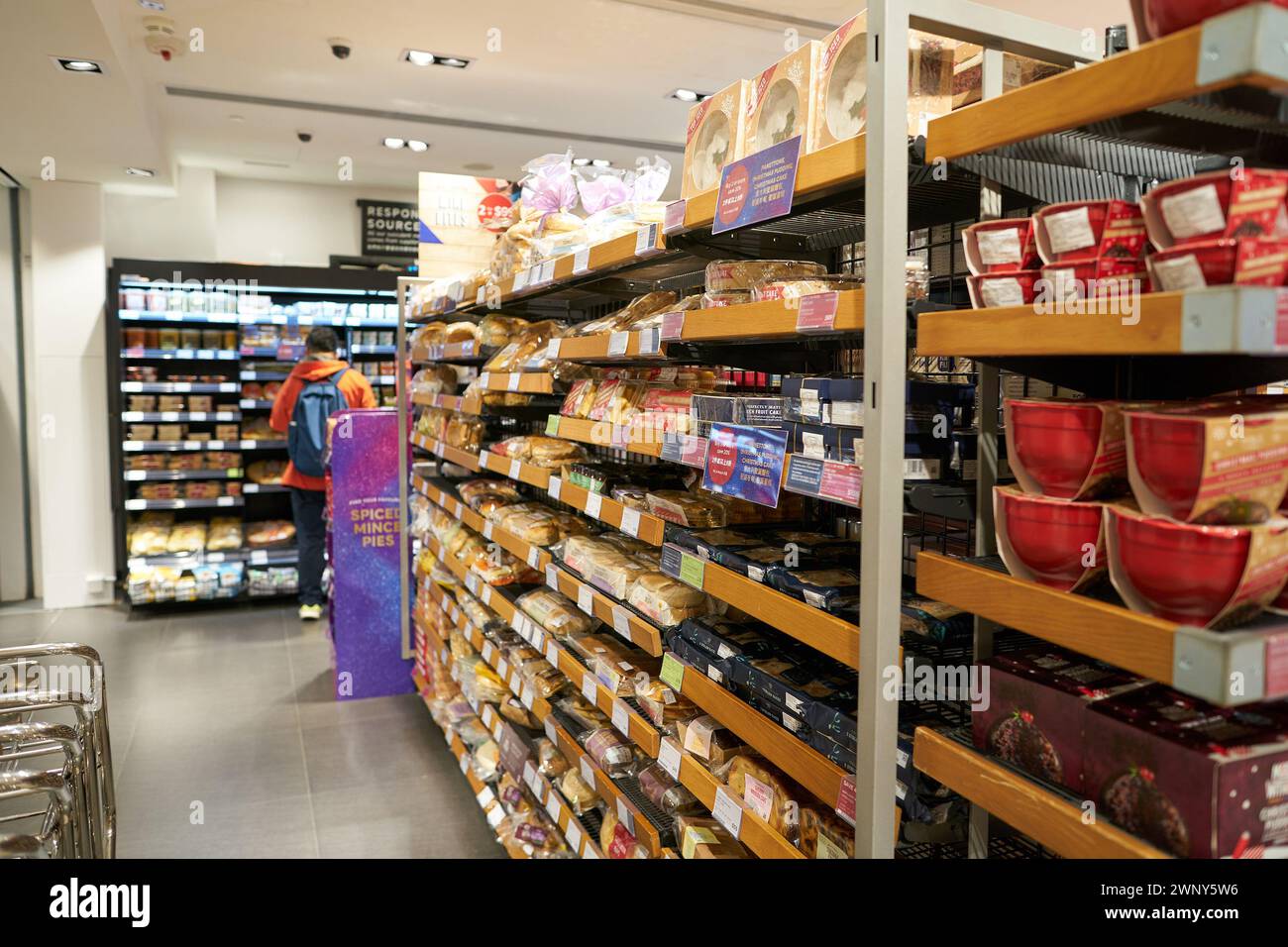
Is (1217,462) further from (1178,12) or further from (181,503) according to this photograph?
(181,503)

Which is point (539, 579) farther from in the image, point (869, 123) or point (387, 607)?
point (869, 123)

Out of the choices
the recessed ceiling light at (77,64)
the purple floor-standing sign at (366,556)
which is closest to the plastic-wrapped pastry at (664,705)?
the purple floor-standing sign at (366,556)

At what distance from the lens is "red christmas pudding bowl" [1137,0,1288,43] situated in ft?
2.96

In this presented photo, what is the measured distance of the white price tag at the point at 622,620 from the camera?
2252mm

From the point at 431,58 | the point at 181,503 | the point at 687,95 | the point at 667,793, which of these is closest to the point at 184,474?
the point at 181,503

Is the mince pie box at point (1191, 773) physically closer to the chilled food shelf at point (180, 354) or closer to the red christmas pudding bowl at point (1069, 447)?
the red christmas pudding bowl at point (1069, 447)

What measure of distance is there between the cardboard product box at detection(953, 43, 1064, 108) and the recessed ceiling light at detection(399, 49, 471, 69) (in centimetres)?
439

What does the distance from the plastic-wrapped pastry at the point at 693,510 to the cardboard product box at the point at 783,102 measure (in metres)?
0.76

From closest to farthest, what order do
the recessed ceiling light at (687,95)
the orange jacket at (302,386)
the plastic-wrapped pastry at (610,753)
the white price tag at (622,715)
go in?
the white price tag at (622,715) < the plastic-wrapped pastry at (610,753) < the recessed ceiling light at (687,95) < the orange jacket at (302,386)

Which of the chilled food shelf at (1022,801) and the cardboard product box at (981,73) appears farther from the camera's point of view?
the cardboard product box at (981,73)

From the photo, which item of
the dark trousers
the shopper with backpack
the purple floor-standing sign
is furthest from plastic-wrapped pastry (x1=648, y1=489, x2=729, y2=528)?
the dark trousers

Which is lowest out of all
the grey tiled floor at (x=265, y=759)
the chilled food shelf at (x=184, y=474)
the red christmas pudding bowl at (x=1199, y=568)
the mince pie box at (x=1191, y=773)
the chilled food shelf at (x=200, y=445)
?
the grey tiled floor at (x=265, y=759)

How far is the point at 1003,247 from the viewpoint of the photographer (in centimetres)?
118
